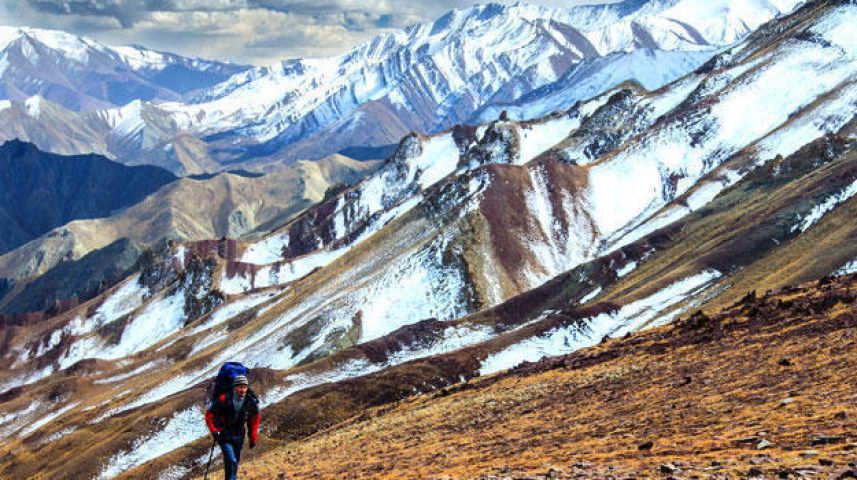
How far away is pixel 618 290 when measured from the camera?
81.9 m

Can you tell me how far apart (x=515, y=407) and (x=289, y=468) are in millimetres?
10360

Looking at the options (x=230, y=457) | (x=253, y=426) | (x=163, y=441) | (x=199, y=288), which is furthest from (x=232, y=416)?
(x=199, y=288)

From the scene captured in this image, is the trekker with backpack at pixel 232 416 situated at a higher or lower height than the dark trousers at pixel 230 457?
higher

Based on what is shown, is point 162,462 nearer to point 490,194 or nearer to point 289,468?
point 289,468

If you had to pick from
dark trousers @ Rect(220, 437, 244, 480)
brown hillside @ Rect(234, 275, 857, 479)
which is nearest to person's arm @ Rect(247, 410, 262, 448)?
dark trousers @ Rect(220, 437, 244, 480)

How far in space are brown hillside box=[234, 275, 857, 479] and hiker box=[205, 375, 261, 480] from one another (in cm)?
492

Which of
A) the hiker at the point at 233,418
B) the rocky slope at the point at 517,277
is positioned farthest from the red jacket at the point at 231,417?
the rocky slope at the point at 517,277

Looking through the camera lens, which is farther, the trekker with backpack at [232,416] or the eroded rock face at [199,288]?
the eroded rock face at [199,288]

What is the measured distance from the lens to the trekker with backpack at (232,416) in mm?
17562

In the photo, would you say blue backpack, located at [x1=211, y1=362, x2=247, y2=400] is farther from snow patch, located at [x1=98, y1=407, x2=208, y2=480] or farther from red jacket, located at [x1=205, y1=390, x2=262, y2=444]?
snow patch, located at [x1=98, y1=407, x2=208, y2=480]

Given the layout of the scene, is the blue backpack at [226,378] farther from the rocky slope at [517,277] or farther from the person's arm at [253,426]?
the rocky slope at [517,277]

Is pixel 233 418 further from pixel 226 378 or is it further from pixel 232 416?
pixel 226 378

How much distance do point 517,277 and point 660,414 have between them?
9007 cm

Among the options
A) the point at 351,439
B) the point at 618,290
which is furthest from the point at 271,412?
the point at 618,290
